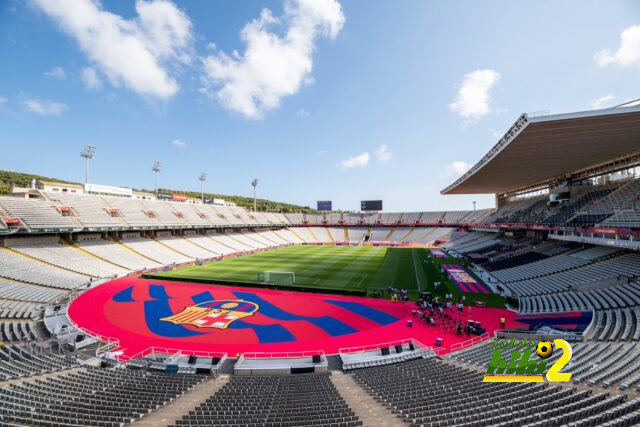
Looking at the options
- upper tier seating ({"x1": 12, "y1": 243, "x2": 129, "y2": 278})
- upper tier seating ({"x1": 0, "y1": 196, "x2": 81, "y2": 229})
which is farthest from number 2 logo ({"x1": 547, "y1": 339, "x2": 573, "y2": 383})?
upper tier seating ({"x1": 0, "y1": 196, "x2": 81, "y2": 229})

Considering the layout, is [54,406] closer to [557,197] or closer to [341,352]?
[341,352]

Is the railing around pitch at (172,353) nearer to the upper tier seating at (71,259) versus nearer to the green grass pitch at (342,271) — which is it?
the green grass pitch at (342,271)

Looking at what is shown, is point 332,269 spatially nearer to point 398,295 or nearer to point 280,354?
point 398,295

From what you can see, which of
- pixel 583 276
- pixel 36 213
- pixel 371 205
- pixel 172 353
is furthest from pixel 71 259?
pixel 371 205

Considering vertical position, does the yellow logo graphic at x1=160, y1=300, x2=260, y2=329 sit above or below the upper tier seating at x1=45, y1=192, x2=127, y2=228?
below

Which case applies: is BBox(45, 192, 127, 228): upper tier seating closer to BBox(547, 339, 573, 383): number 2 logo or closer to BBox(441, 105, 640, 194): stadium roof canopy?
BBox(547, 339, 573, 383): number 2 logo

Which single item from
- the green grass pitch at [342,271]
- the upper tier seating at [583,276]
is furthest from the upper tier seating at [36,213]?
the upper tier seating at [583,276]

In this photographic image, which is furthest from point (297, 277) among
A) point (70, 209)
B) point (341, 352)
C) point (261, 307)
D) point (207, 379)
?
point (70, 209)

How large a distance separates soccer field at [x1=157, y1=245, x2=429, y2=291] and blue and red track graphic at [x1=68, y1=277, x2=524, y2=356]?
16.4 feet

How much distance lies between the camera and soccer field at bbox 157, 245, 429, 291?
3350cm

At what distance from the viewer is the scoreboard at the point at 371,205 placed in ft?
294

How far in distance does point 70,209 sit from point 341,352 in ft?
152

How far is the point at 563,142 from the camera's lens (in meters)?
23.8

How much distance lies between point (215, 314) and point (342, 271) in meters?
20.0
